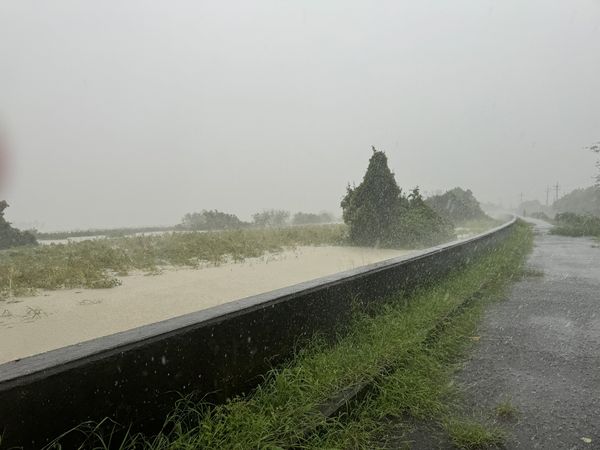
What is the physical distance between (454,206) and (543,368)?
36.3 m

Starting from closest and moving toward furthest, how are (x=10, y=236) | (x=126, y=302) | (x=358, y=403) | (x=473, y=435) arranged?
(x=473, y=435) < (x=358, y=403) < (x=126, y=302) < (x=10, y=236)

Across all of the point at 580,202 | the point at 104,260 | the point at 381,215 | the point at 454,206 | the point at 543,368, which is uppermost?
the point at 580,202

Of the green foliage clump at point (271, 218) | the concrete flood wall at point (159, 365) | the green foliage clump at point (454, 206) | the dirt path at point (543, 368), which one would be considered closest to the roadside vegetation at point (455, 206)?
the green foliage clump at point (454, 206)

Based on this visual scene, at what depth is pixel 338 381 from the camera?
301 cm

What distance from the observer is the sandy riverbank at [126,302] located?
476cm

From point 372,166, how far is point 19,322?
13542 millimetres

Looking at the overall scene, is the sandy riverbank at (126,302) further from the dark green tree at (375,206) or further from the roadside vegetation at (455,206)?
the roadside vegetation at (455,206)

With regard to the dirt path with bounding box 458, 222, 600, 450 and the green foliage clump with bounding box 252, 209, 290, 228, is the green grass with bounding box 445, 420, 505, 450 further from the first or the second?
the green foliage clump with bounding box 252, 209, 290, 228

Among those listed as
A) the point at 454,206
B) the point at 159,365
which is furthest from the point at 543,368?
the point at 454,206

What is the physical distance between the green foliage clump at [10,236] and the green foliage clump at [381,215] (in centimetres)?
1171

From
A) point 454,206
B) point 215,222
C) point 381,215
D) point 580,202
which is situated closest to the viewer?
point 381,215

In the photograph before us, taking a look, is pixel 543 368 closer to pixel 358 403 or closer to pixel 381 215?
pixel 358 403

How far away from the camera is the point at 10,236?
15.4 meters

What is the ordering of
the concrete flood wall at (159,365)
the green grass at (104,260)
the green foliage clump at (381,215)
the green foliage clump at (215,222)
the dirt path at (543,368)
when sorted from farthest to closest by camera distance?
the green foliage clump at (215,222) < the green foliage clump at (381,215) < the green grass at (104,260) < the dirt path at (543,368) < the concrete flood wall at (159,365)
